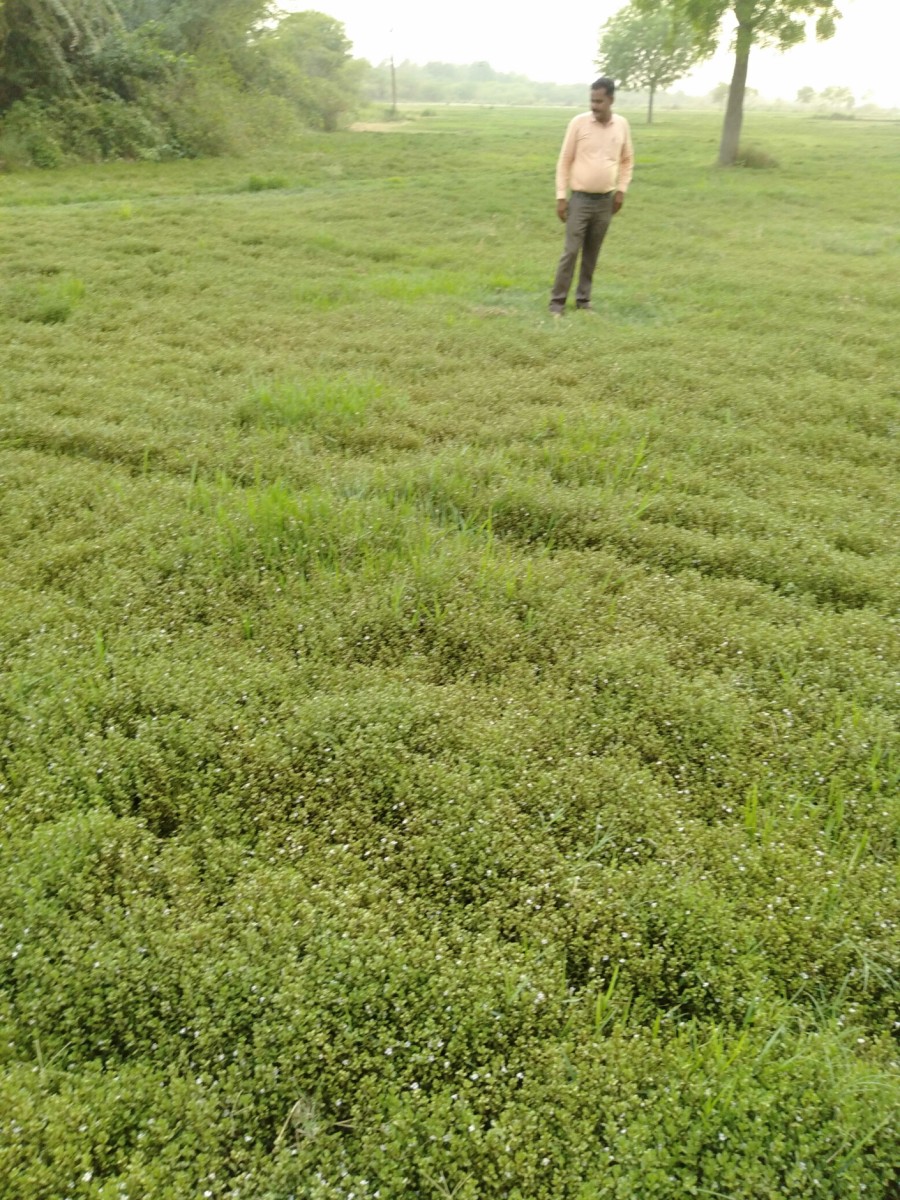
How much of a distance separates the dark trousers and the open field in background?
2675 mm

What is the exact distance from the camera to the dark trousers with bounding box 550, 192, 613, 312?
877 centimetres

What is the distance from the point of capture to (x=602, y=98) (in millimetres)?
8148

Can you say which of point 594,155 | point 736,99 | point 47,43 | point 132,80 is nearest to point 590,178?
point 594,155

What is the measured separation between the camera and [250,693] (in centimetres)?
323

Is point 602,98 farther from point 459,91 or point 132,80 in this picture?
point 459,91

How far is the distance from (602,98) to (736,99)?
1954cm

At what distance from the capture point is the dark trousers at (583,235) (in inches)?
345

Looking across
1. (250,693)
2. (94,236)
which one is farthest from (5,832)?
(94,236)

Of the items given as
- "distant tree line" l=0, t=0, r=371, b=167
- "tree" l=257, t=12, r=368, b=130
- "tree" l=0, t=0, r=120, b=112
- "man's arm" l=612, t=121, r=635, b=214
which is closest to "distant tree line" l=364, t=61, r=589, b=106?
"tree" l=257, t=12, r=368, b=130

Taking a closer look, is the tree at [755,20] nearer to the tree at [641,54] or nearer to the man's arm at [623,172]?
the man's arm at [623,172]

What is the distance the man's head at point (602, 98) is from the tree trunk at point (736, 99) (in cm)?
1805

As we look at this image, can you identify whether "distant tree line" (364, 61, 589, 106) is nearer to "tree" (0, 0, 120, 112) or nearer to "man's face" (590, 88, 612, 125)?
"tree" (0, 0, 120, 112)

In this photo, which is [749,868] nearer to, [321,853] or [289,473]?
[321,853]

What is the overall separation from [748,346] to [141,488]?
5.95 m
